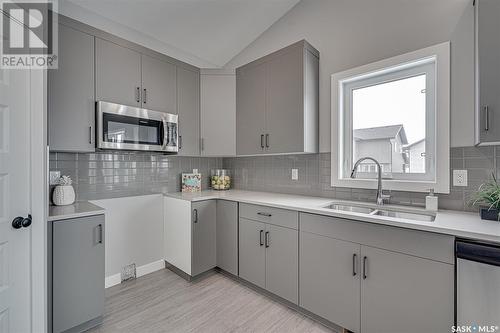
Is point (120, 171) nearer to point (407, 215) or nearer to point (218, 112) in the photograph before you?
point (218, 112)

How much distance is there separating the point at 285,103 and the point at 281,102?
0.05m

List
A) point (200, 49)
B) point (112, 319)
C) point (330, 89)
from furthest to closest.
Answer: point (200, 49) → point (330, 89) → point (112, 319)

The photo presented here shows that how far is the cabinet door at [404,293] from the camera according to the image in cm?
126

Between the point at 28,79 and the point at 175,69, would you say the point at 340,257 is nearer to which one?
the point at 28,79

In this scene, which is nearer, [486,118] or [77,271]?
[486,118]

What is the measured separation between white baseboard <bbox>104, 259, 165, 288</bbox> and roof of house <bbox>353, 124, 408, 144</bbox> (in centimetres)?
256

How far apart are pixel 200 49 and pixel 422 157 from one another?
105 inches

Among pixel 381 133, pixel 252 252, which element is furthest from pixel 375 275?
pixel 381 133

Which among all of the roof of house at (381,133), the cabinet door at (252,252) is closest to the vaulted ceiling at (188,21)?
the roof of house at (381,133)

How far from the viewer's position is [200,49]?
116 inches

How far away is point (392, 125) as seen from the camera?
6.91ft

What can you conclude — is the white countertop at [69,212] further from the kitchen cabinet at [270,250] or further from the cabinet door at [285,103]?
the cabinet door at [285,103]

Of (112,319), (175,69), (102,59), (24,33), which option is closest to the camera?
(24,33)

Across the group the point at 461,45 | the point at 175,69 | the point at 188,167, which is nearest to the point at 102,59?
the point at 175,69
